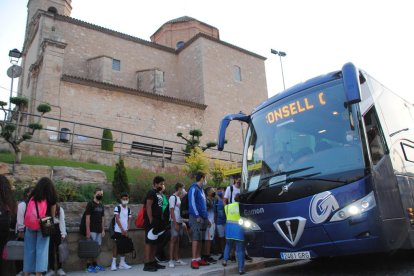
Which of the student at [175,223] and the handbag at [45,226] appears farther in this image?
the student at [175,223]

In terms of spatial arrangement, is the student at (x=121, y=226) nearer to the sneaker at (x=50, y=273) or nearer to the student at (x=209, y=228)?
the sneaker at (x=50, y=273)

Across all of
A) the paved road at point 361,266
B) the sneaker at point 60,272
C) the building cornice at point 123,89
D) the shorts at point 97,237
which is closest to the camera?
the paved road at point 361,266

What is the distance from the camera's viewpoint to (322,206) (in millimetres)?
4559

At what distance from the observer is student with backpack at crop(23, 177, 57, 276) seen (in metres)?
4.90

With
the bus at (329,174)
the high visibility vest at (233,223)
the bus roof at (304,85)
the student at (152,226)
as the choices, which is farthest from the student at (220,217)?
the bus roof at (304,85)

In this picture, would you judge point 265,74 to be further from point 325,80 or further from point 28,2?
point 325,80

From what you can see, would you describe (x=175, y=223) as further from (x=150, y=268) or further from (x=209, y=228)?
(x=150, y=268)

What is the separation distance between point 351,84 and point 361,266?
3.31 metres

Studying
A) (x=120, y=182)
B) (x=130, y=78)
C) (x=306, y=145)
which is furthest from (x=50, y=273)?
(x=130, y=78)

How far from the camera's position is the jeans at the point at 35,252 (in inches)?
194

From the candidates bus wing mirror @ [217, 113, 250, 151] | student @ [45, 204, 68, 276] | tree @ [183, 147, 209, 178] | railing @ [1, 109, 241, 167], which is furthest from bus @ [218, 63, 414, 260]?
railing @ [1, 109, 241, 167]

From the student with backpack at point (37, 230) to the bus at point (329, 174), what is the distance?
302cm

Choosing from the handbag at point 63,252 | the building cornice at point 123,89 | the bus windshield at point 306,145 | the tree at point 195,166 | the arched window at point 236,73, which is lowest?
the handbag at point 63,252

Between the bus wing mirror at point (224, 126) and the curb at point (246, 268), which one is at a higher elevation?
the bus wing mirror at point (224, 126)
